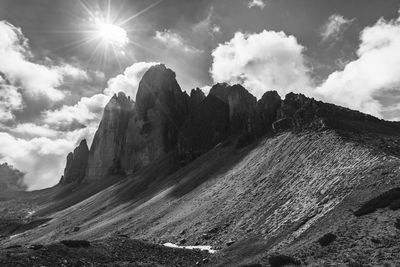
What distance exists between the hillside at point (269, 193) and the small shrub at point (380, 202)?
0.08m

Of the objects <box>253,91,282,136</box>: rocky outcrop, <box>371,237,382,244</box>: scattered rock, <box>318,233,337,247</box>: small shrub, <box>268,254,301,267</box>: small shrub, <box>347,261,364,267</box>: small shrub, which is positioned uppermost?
<box>253,91,282,136</box>: rocky outcrop

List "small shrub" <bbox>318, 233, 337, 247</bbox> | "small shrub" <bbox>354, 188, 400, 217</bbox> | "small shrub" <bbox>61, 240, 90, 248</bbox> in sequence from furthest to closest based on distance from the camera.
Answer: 1. "small shrub" <bbox>61, 240, 90, 248</bbox>
2. "small shrub" <bbox>354, 188, 400, 217</bbox>
3. "small shrub" <bbox>318, 233, 337, 247</bbox>

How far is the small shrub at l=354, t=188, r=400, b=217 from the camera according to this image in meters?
27.7

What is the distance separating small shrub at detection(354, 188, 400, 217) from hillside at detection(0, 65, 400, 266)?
0.26 ft

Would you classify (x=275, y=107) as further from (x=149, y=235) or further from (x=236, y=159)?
(x=149, y=235)

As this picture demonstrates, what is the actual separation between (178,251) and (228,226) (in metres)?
11.3

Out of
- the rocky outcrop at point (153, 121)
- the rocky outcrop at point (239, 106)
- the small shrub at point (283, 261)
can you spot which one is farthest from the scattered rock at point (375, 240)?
the rocky outcrop at point (153, 121)

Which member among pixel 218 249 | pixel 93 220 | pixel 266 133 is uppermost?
pixel 266 133

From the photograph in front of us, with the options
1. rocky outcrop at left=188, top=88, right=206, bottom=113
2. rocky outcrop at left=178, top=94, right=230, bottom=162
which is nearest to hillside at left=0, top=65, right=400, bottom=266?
rocky outcrop at left=178, top=94, right=230, bottom=162

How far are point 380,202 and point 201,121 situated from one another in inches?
4313

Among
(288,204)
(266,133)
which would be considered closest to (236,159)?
(266,133)

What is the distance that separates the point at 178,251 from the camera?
36969 millimetres

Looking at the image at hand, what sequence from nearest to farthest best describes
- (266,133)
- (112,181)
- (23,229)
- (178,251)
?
(178,251) < (266,133) < (23,229) < (112,181)

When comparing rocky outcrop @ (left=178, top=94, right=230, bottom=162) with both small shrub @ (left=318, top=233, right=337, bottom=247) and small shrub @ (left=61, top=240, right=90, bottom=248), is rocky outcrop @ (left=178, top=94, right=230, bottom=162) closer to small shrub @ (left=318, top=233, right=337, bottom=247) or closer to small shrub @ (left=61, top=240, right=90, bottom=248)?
small shrub @ (left=61, top=240, right=90, bottom=248)
